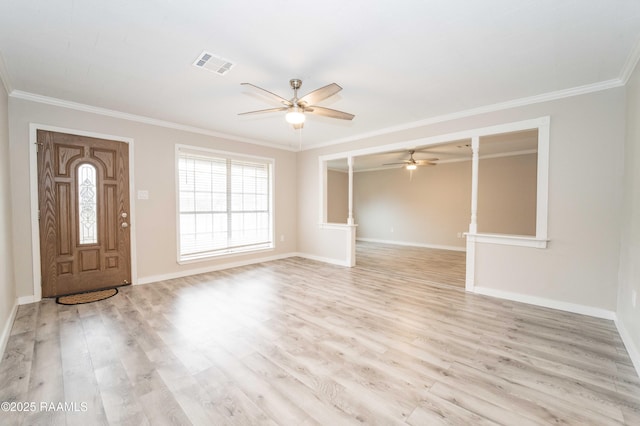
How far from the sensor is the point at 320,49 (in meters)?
2.41

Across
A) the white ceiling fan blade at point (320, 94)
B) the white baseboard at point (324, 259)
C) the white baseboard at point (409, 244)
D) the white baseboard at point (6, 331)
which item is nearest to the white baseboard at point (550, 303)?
the white baseboard at point (324, 259)

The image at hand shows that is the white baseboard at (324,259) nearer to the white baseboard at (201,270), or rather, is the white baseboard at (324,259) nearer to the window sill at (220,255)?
the white baseboard at (201,270)

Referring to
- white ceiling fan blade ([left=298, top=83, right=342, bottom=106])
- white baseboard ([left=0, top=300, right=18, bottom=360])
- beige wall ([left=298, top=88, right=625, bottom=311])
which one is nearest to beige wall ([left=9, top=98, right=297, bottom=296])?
white baseboard ([left=0, top=300, right=18, bottom=360])

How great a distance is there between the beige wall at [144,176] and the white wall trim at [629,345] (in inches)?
212

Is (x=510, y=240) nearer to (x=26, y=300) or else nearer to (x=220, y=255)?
(x=220, y=255)

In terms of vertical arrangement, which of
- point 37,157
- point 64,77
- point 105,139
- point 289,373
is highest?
point 64,77

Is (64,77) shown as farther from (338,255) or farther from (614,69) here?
(614,69)

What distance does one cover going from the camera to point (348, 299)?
367 cm

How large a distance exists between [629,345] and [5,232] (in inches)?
242

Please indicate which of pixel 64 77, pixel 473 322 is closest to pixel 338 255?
pixel 473 322

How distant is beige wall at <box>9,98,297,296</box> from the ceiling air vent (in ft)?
7.64

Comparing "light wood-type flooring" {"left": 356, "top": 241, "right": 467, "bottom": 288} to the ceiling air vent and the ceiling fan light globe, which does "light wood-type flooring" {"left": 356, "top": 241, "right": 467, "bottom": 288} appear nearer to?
the ceiling fan light globe

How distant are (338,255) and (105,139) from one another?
4453mm

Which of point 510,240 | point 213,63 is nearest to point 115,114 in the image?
point 213,63
